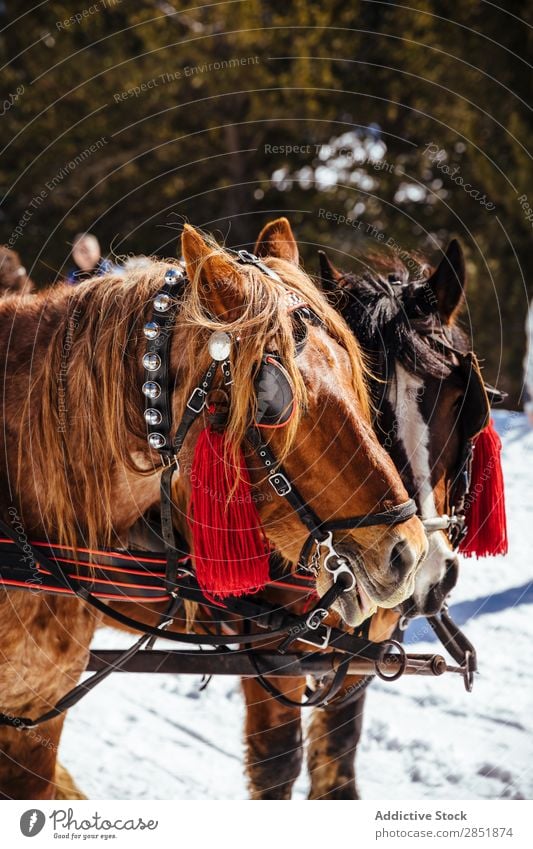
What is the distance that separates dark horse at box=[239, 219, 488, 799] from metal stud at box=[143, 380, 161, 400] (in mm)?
642

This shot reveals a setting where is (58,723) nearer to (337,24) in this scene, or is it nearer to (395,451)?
(395,451)

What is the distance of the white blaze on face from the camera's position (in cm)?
240

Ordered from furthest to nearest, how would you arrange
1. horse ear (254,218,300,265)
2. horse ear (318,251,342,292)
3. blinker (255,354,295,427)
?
horse ear (318,251,342,292)
horse ear (254,218,300,265)
blinker (255,354,295,427)

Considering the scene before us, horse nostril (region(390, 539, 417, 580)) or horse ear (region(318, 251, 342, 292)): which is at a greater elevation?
horse ear (region(318, 251, 342, 292))

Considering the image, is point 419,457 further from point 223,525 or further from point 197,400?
point 197,400

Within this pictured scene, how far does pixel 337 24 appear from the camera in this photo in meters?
8.47

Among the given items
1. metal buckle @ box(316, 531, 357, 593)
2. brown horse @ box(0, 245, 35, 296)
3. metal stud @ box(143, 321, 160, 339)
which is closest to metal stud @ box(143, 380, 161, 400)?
metal stud @ box(143, 321, 160, 339)

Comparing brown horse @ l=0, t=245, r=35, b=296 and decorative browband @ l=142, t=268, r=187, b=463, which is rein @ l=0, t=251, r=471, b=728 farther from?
brown horse @ l=0, t=245, r=35, b=296

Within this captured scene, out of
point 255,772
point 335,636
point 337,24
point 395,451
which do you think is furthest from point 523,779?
point 337,24

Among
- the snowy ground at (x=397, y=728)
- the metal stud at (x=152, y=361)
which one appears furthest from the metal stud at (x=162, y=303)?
the snowy ground at (x=397, y=728)

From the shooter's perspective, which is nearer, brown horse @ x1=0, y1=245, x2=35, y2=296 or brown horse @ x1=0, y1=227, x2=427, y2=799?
brown horse @ x1=0, y1=227, x2=427, y2=799

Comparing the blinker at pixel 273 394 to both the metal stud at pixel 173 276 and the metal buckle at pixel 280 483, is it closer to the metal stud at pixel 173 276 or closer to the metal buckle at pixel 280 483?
the metal buckle at pixel 280 483

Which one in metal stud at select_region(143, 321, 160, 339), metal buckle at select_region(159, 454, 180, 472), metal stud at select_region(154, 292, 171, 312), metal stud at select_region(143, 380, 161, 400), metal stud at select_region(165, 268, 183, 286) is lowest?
Answer: metal buckle at select_region(159, 454, 180, 472)

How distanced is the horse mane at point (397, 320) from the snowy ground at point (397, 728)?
5.49 feet
